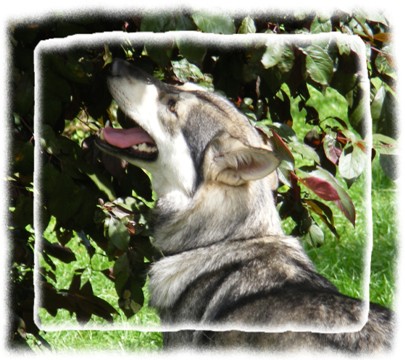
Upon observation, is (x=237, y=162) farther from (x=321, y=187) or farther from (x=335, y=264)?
(x=335, y=264)

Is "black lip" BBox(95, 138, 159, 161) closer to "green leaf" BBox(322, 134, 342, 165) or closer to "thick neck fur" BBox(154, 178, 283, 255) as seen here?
"thick neck fur" BBox(154, 178, 283, 255)

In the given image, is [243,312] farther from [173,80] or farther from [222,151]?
[173,80]

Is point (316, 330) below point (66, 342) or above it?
above

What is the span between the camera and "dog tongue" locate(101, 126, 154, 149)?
3.66 metres

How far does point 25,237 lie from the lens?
12.7 feet

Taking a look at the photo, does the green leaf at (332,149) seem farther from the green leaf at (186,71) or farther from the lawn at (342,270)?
the green leaf at (186,71)

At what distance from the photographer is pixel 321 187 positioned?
3660mm

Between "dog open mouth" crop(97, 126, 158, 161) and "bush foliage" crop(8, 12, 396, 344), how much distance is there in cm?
6

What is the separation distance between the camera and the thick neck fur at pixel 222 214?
3.71 m

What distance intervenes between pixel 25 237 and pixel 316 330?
118 centimetres

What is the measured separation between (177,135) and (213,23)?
474 mm

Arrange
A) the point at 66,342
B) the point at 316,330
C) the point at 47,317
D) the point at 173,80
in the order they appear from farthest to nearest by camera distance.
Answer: the point at 66,342
the point at 47,317
the point at 173,80
the point at 316,330

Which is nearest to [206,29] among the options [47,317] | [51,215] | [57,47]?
[57,47]

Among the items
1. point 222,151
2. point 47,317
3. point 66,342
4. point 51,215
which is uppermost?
point 222,151
